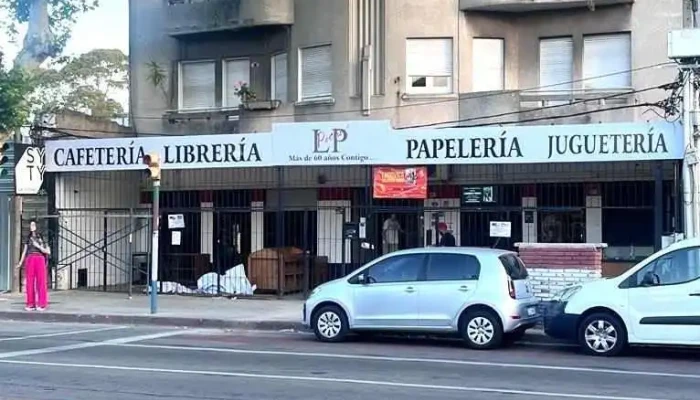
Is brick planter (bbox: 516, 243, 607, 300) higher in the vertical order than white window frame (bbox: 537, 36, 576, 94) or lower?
lower

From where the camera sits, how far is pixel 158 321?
1978 centimetres

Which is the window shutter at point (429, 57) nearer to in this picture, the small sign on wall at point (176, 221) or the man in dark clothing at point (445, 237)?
the man in dark clothing at point (445, 237)

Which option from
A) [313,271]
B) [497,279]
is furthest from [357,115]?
[497,279]

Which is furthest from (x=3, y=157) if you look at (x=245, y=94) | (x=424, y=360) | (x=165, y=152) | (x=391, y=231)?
(x=424, y=360)

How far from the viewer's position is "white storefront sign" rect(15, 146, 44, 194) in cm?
2444

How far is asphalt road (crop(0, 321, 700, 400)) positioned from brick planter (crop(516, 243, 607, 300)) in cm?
307

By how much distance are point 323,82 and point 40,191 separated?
7.04m

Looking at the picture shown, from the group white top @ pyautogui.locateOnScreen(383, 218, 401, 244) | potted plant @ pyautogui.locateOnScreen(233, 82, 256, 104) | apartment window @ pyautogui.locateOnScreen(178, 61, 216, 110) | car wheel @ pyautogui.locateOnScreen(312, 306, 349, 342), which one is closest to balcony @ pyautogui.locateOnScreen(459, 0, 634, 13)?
white top @ pyautogui.locateOnScreen(383, 218, 401, 244)

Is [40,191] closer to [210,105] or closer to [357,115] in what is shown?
[210,105]

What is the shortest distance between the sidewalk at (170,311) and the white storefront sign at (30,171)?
2.47 meters

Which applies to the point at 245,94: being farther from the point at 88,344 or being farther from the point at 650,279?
the point at 650,279

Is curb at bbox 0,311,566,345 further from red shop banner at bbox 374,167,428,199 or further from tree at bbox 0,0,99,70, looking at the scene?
tree at bbox 0,0,99,70

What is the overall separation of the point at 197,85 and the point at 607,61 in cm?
1028

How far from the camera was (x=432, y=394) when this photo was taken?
11.1m
